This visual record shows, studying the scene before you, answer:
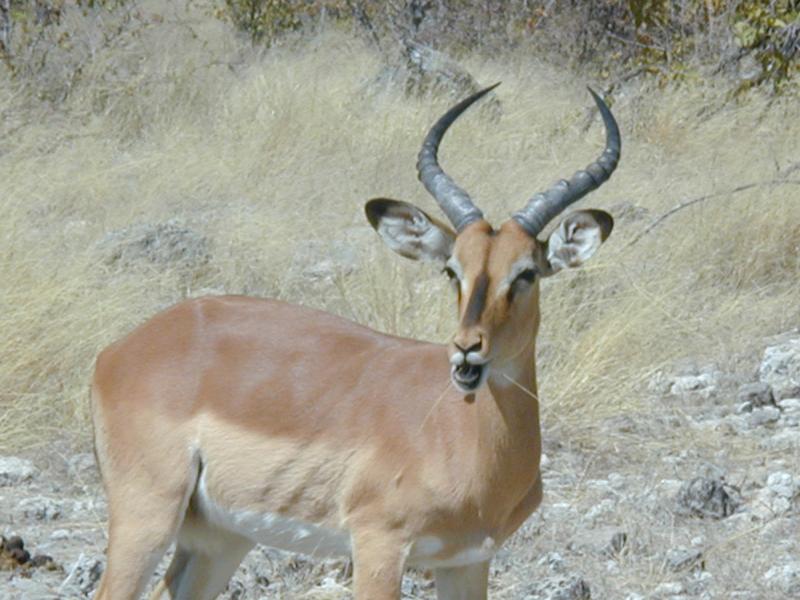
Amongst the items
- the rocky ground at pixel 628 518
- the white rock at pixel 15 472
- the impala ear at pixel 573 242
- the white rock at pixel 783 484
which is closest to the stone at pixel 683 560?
the rocky ground at pixel 628 518

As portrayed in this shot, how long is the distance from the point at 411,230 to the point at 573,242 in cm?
45

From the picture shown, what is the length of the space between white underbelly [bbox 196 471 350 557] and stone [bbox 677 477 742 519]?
176cm

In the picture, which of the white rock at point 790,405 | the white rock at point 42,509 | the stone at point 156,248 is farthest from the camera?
the stone at point 156,248

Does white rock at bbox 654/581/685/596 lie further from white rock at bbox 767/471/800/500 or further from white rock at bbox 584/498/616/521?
white rock at bbox 767/471/800/500

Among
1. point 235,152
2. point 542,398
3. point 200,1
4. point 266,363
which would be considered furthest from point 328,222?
point 200,1

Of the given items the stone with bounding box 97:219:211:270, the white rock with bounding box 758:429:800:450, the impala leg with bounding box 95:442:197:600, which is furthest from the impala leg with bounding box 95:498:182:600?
the stone with bounding box 97:219:211:270

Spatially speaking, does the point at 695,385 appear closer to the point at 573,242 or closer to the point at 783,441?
the point at 783,441

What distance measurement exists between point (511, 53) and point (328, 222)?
662cm

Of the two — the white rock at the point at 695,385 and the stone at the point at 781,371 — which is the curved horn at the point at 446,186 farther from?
the stone at the point at 781,371

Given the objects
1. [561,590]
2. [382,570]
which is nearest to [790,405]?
[561,590]

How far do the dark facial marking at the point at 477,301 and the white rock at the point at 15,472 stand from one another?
2.74m

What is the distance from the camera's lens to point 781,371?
7367 millimetres

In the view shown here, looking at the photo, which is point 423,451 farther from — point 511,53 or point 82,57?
point 511,53

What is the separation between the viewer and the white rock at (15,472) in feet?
20.3
